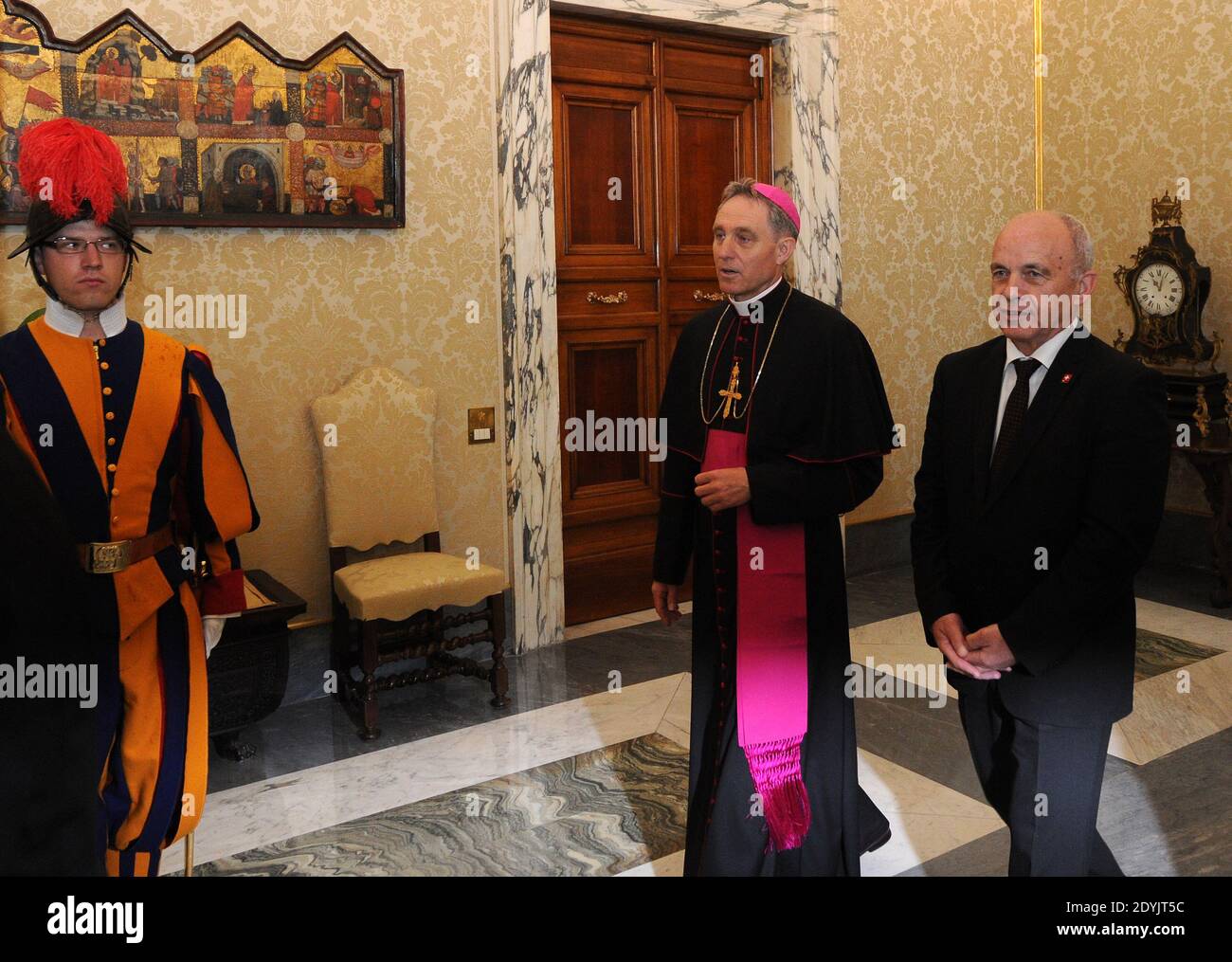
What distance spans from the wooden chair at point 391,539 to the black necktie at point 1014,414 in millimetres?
2245

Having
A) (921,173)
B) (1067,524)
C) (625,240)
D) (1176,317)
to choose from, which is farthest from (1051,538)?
(921,173)

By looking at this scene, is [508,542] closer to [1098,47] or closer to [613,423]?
[613,423]

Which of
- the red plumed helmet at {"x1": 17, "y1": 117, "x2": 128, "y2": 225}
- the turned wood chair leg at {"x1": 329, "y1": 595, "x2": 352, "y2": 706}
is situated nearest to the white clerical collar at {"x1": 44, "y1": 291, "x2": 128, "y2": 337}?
the red plumed helmet at {"x1": 17, "y1": 117, "x2": 128, "y2": 225}

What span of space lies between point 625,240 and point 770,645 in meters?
2.97

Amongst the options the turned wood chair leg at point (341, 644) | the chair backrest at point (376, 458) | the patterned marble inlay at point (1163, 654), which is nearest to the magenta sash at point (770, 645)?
the chair backrest at point (376, 458)

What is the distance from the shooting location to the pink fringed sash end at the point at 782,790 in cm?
235

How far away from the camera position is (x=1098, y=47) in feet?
19.6

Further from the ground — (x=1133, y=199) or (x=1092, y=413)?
(x=1133, y=199)

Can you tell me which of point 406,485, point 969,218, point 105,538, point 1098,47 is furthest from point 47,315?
point 1098,47

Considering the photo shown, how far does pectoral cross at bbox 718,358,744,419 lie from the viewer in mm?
2469

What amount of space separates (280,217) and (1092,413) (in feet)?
9.55

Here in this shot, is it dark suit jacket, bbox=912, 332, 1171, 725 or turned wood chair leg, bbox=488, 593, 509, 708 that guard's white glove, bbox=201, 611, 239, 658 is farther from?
turned wood chair leg, bbox=488, 593, 509, 708

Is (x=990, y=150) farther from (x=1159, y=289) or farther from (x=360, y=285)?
(x=360, y=285)

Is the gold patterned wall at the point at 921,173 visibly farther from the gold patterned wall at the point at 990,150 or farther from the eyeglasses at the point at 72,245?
the eyeglasses at the point at 72,245
